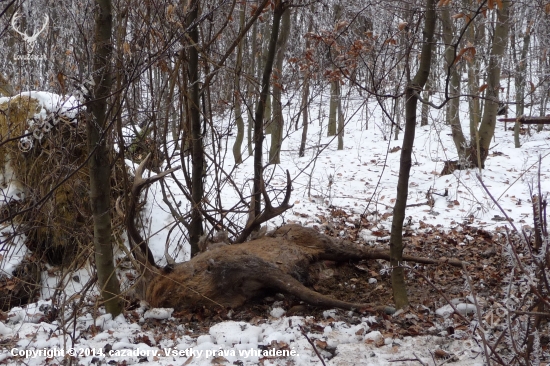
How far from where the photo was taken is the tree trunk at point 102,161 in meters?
2.79

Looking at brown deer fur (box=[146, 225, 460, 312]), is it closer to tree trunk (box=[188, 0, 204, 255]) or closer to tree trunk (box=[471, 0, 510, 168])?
tree trunk (box=[188, 0, 204, 255])

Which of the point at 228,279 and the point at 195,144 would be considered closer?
the point at 228,279

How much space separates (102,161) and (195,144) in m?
1.38

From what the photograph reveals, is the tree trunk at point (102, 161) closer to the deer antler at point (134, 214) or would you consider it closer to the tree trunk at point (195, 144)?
the deer antler at point (134, 214)

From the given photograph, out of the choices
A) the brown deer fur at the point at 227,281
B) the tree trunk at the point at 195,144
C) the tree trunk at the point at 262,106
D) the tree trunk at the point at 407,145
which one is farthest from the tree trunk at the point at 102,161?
the tree trunk at the point at 407,145

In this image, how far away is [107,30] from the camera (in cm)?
284

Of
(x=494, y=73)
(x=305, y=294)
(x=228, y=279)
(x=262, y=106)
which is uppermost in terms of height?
(x=494, y=73)

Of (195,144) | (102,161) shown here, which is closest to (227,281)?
(102,161)

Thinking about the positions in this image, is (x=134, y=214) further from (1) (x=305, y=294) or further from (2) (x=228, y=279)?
(1) (x=305, y=294)

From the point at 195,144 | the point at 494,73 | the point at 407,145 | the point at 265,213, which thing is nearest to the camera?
the point at 407,145

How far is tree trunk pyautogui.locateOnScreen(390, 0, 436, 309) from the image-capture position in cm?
283

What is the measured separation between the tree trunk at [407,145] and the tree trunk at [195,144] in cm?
197

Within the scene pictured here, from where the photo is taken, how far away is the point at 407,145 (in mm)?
2957

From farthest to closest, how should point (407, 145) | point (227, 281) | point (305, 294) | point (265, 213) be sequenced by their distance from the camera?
point (265, 213) < point (227, 281) < point (305, 294) < point (407, 145)
